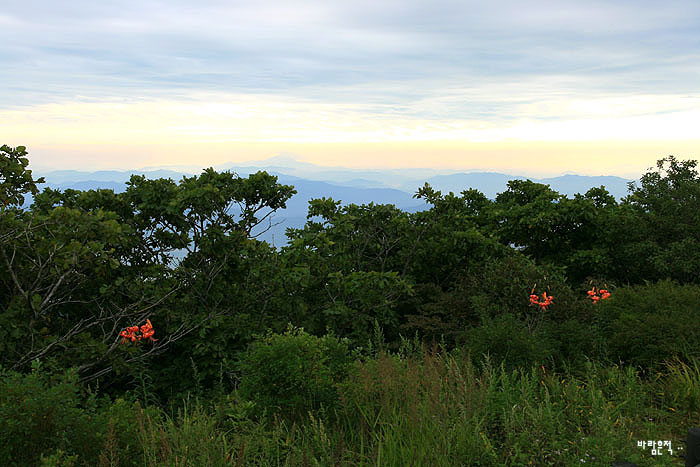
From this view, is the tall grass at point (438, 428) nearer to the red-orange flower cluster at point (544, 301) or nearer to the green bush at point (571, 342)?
the green bush at point (571, 342)

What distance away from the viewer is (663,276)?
1391 centimetres

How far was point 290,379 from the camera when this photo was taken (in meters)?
4.96

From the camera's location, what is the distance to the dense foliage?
3.94 meters

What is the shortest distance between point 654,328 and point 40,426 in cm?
737

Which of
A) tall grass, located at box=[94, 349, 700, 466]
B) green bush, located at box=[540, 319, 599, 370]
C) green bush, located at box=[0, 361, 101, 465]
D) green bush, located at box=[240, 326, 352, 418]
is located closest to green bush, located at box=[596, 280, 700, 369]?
green bush, located at box=[540, 319, 599, 370]

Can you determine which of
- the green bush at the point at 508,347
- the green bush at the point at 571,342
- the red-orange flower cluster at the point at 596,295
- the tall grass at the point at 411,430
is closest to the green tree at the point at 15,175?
the tall grass at the point at 411,430

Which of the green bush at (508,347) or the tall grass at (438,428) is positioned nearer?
the tall grass at (438,428)

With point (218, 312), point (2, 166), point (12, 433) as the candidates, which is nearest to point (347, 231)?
point (218, 312)

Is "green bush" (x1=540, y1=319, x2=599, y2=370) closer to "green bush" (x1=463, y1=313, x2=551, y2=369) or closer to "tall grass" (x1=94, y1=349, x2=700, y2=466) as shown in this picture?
"green bush" (x1=463, y1=313, x2=551, y2=369)

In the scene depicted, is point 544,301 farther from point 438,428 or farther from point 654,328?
point 438,428

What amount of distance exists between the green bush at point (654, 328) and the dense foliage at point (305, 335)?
0.03m

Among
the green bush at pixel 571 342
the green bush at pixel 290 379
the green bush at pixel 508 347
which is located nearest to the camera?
the green bush at pixel 290 379

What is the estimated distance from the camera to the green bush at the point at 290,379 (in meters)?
4.96

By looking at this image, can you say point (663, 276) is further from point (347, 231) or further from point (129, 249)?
point (129, 249)
